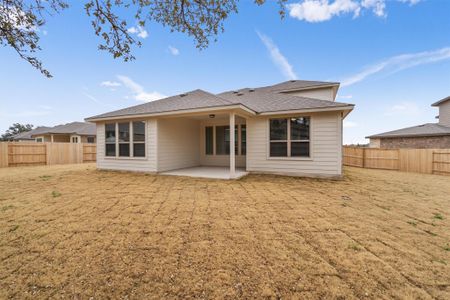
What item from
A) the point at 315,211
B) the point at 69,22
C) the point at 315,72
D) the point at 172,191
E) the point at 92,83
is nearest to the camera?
the point at 315,211

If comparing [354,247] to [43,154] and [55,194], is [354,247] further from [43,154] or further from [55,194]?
[43,154]

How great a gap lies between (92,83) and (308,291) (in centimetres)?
1502

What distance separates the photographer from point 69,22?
4988 millimetres

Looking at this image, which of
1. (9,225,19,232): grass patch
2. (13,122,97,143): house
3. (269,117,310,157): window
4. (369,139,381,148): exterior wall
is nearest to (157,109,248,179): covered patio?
(269,117,310,157): window

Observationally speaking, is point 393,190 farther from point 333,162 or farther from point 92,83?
point 92,83

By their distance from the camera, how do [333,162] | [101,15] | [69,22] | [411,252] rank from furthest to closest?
[333,162], [69,22], [101,15], [411,252]

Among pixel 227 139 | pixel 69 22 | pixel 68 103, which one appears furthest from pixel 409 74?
pixel 68 103

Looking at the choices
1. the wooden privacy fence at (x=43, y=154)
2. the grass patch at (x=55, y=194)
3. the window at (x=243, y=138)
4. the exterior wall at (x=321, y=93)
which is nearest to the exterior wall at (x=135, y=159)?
the grass patch at (x=55, y=194)

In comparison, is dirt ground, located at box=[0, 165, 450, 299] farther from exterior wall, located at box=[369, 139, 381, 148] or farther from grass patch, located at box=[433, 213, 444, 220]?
exterior wall, located at box=[369, 139, 381, 148]

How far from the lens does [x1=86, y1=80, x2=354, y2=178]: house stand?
727 centimetres

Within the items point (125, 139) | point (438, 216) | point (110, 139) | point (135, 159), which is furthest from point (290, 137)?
point (110, 139)

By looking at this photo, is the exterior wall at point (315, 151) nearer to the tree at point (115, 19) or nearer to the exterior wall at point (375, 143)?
the tree at point (115, 19)

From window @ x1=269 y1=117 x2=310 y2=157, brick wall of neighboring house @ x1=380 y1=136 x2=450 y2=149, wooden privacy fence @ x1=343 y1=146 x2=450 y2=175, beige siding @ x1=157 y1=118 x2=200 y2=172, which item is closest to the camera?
window @ x1=269 y1=117 x2=310 y2=157

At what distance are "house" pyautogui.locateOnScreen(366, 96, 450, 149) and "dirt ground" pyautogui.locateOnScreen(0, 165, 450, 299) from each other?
1440cm
